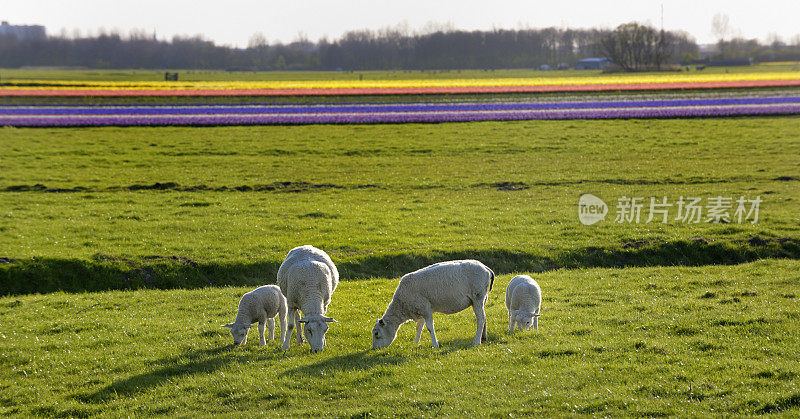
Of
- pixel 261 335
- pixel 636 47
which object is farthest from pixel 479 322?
pixel 636 47

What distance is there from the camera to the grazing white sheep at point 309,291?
11.9m

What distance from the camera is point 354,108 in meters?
57.9

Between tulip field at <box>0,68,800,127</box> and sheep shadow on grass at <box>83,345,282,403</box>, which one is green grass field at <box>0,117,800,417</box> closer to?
sheep shadow on grass at <box>83,345,282,403</box>

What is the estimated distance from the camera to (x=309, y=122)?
48.9 m

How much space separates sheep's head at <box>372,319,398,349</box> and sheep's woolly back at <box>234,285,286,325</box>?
80.5 inches

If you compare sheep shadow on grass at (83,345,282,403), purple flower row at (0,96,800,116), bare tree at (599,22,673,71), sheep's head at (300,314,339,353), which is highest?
bare tree at (599,22,673,71)

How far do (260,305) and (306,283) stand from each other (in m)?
1.09

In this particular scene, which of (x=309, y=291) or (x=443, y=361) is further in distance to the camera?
(x=309, y=291)

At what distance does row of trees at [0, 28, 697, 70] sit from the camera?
17125 centimetres

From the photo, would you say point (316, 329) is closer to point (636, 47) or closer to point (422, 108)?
point (422, 108)

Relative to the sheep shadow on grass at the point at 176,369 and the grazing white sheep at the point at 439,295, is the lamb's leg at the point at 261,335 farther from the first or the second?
the grazing white sheep at the point at 439,295

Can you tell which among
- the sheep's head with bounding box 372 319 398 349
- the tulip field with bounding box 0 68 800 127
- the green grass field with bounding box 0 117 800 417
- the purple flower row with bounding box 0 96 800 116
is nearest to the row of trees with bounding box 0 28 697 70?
the tulip field with bounding box 0 68 800 127

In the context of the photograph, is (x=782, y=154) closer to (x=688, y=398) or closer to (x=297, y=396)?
(x=688, y=398)

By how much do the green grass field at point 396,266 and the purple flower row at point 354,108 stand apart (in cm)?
1205
